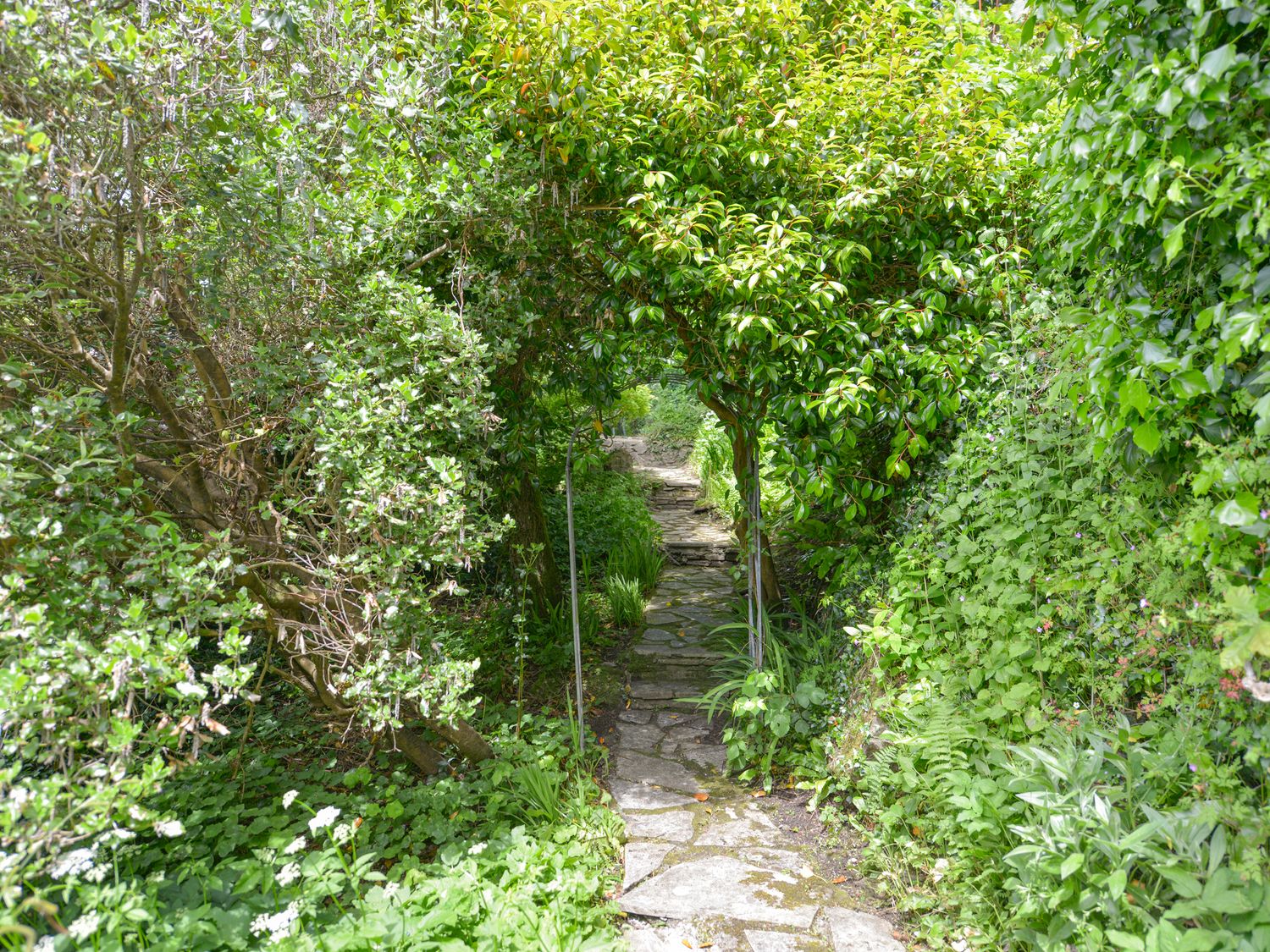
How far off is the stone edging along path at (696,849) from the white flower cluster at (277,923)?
1152mm

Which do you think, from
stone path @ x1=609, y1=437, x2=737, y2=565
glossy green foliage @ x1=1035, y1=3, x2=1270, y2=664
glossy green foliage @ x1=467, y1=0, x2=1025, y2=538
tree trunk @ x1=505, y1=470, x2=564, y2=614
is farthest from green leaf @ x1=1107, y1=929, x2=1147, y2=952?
stone path @ x1=609, y1=437, x2=737, y2=565

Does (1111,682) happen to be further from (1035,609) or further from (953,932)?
(953,932)

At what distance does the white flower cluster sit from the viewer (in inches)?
77.8

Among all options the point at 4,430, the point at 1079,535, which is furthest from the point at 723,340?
the point at 4,430

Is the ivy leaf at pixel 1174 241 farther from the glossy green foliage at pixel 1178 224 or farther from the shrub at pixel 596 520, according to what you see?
the shrub at pixel 596 520

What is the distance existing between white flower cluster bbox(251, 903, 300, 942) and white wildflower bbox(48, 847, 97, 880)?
Result: 47cm

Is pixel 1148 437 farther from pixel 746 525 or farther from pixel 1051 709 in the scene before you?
pixel 746 525

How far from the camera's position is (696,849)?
297 centimetres

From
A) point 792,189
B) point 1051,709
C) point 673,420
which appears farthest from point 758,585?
point 673,420

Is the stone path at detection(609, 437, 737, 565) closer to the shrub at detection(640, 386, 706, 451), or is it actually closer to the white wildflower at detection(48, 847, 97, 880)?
the shrub at detection(640, 386, 706, 451)

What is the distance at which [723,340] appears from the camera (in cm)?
342

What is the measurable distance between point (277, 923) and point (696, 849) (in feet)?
5.41

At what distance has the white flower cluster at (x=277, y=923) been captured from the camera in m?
1.98

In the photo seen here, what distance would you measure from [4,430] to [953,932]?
10.8 feet
